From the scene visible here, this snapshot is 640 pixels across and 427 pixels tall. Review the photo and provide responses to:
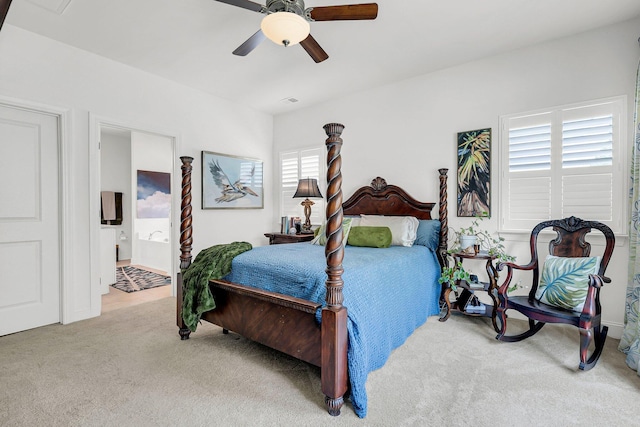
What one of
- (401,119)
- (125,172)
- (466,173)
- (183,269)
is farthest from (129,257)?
(466,173)

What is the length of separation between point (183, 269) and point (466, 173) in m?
3.04

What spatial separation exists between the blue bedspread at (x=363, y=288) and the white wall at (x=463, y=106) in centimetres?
128

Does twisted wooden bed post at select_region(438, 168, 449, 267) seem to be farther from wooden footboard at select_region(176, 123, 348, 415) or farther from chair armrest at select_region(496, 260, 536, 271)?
wooden footboard at select_region(176, 123, 348, 415)

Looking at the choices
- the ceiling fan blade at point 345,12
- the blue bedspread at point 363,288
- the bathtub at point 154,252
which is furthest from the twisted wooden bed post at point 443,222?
the bathtub at point 154,252

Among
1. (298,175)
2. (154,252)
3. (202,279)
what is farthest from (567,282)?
(154,252)

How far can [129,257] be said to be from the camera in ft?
22.6

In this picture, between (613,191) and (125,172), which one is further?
(125,172)

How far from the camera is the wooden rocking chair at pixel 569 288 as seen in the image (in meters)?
2.22

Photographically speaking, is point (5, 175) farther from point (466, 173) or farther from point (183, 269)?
point (466, 173)

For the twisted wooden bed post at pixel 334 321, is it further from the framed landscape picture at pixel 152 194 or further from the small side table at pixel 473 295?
the framed landscape picture at pixel 152 194

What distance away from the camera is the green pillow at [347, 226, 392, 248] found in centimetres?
320

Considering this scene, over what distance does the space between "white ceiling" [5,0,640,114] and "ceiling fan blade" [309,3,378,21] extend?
1.36ft

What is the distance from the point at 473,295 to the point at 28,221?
4352mm

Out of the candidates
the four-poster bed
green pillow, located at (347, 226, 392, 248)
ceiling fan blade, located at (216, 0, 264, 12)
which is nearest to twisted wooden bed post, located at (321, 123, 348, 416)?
the four-poster bed
